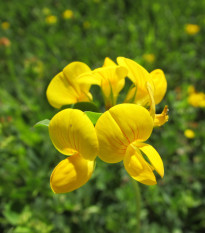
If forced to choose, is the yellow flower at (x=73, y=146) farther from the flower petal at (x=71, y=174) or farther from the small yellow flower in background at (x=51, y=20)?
the small yellow flower in background at (x=51, y=20)

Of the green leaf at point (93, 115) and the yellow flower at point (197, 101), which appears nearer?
the green leaf at point (93, 115)

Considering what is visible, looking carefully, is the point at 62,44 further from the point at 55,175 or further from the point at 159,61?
the point at 55,175

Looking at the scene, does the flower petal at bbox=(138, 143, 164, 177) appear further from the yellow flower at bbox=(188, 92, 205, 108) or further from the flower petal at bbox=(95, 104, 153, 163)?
the yellow flower at bbox=(188, 92, 205, 108)

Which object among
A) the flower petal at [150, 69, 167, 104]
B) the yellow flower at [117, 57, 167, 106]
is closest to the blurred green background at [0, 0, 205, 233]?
the yellow flower at [117, 57, 167, 106]

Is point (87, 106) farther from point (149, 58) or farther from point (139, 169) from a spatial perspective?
point (149, 58)

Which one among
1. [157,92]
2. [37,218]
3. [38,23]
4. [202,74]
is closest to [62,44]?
[38,23]

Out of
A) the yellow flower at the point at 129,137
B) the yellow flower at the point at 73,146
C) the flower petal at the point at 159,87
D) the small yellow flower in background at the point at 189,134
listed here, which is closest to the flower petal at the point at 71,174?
the yellow flower at the point at 73,146

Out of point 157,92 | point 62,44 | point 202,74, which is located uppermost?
point 157,92

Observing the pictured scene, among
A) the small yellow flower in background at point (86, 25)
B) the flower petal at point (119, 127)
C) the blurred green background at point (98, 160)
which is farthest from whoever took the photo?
the small yellow flower in background at point (86, 25)
